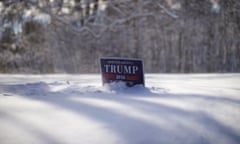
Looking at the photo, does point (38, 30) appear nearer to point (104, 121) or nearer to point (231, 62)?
point (231, 62)

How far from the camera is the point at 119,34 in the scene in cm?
610

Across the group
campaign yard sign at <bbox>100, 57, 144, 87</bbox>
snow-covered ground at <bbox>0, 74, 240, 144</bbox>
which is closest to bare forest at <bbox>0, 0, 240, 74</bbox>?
campaign yard sign at <bbox>100, 57, 144, 87</bbox>

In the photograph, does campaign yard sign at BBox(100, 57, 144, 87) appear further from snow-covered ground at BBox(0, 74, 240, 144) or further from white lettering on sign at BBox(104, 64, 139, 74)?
snow-covered ground at BBox(0, 74, 240, 144)

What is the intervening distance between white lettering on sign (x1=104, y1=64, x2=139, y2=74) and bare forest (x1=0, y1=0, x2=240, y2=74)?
3936 mm

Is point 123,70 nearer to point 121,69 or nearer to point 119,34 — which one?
point 121,69

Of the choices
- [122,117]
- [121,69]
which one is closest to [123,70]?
[121,69]

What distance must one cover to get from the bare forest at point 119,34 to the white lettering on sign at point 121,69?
3936mm

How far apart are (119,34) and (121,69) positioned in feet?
14.5

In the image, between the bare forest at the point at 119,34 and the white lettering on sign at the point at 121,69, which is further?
the bare forest at the point at 119,34

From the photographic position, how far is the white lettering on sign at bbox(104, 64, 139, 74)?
177cm

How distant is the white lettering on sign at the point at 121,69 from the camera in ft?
5.80

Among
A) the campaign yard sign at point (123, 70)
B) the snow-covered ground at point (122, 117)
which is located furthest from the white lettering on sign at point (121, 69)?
the snow-covered ground at point (122, 117)

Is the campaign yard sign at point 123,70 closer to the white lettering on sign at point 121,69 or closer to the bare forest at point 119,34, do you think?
the white lettering on sign at point 121,69

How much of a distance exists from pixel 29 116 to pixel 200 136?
0.86m
